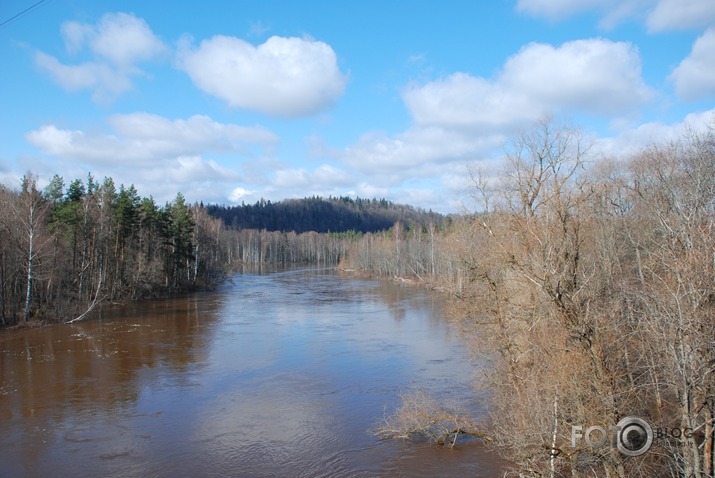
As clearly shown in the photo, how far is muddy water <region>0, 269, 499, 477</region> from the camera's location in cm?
1645

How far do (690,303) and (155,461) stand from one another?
54.7ft

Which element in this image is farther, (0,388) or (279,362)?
(279,362)

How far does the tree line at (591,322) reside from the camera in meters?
12.4

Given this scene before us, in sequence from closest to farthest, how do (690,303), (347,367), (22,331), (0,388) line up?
(690,303) → (0,388) → (347,367) → (22,331)

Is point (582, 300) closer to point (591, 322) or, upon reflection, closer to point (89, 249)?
point (591, 322)

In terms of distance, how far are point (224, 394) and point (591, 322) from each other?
52.5 feet

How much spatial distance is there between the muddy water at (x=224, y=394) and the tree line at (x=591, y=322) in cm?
346

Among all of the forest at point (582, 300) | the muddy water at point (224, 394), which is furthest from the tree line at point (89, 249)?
the muddy water at point (224, 394)

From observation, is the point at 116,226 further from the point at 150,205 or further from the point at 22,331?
the point at 22,331

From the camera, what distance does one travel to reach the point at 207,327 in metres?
38.3

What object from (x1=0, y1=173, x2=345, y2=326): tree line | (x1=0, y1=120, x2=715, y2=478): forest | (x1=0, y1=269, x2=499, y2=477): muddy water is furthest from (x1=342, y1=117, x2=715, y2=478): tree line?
(x1=0, y1=173, x2=345, y2=326): tree line

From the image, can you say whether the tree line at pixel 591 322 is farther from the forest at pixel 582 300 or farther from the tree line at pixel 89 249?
the tree line at pixel 89 249

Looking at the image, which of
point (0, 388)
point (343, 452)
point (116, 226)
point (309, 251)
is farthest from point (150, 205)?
point (309, 251)

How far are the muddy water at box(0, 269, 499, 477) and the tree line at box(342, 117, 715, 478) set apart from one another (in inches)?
136
